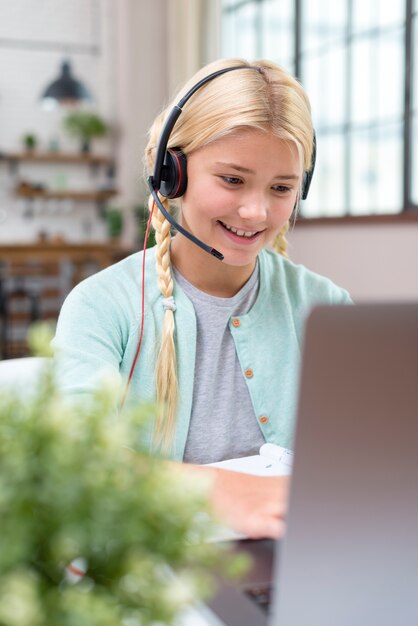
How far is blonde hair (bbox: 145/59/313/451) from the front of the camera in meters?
1.15

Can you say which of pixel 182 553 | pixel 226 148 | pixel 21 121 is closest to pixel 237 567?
pixel 182 553

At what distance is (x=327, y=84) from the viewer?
17.1ft

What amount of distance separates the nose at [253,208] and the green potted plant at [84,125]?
243 inches

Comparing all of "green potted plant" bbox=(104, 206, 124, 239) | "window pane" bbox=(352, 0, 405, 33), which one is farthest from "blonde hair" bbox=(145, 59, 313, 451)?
"green potted plant" bbox=(104, 206, 124, 239)

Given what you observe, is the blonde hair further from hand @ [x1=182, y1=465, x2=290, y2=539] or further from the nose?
hand @ [x1=182, y1=465, x2=290, y2=539]

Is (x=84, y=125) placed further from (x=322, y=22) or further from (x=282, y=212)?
(x=282, y=212)

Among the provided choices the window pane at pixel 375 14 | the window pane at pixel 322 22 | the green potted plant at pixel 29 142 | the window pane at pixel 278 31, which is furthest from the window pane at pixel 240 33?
the green potted plant at pixel 29 142

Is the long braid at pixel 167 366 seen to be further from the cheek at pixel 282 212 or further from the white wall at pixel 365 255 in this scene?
the white wall at pixel 365 255

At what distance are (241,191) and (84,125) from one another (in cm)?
619

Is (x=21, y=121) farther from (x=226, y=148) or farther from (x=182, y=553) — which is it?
(x=182, y=553)

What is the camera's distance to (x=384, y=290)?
456 cm

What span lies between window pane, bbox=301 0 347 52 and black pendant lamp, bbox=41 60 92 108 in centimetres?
183

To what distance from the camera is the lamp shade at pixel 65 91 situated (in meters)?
6.23

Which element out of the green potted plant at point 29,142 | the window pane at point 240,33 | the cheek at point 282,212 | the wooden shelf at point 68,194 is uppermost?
the window pane at point 240,33
